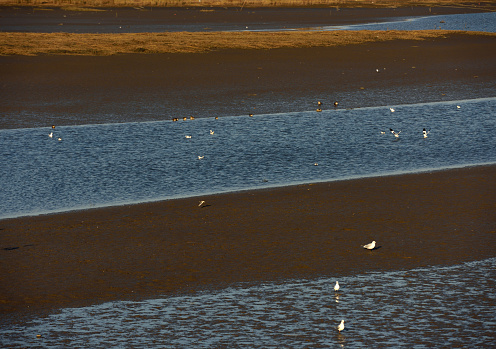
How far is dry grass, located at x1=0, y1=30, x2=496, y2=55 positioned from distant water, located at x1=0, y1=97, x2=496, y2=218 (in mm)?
11765

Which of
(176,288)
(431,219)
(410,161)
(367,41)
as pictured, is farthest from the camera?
(367,41)

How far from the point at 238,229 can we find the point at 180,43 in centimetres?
2175

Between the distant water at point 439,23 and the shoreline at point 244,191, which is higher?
the distant water at point 439,23

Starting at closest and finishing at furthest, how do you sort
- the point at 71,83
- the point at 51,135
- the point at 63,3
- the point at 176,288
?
the point at 176,288
the point at 51,135
the point at 71,83
the point at 63,3

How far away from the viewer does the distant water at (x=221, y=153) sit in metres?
12.3

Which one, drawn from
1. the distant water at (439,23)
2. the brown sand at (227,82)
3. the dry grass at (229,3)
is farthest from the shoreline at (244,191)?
the dry grass at (229,3)

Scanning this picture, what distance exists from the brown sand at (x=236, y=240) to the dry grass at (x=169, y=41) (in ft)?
61.0

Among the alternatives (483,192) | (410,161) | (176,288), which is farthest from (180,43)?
(176,288)

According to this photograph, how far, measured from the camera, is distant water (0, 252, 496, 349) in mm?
6582

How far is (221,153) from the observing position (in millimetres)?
14820

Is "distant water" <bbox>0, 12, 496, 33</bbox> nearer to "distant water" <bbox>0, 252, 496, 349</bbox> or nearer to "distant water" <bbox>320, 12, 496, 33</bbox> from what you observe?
"distant water" <bbox>320, 12, 496, 33</bbox>

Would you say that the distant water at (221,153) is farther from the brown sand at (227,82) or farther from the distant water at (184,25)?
the distant water at (184,25)

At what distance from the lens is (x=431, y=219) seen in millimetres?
10281

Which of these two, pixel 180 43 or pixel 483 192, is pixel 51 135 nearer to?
pixel 483 192
